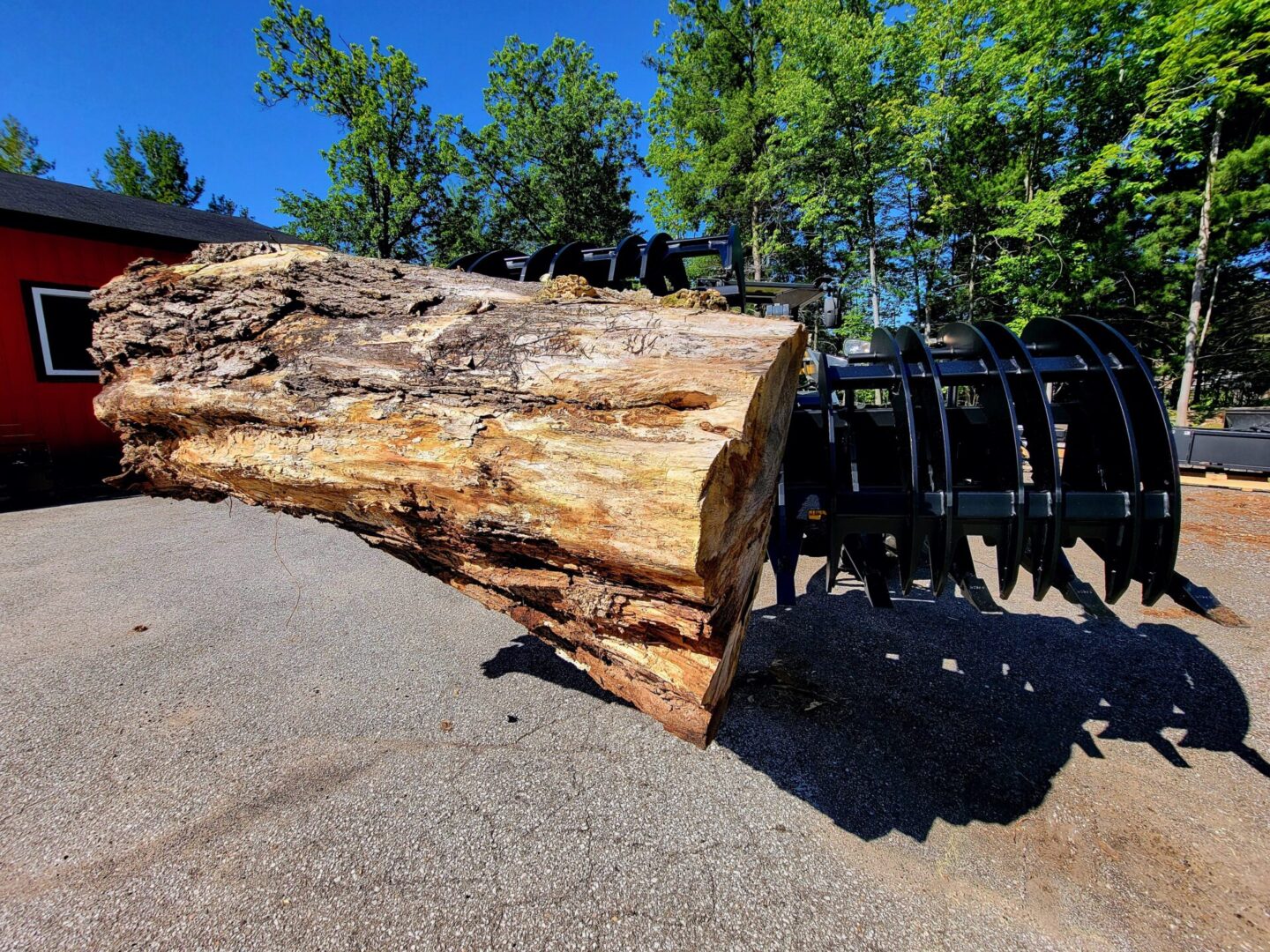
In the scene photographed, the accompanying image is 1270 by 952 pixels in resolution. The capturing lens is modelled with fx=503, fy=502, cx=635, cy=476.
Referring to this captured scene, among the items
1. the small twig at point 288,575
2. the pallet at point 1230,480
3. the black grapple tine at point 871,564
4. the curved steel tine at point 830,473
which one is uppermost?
the curved steel tine at point 830,473

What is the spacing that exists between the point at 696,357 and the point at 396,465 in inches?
39.9

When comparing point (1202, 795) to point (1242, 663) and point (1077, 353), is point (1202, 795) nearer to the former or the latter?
point (1242, 663)

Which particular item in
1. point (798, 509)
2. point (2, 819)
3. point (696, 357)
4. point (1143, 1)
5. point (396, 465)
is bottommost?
point (2, 819)

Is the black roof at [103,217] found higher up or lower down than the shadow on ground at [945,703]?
higher up

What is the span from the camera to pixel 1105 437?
1.83 m

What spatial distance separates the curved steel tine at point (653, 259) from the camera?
11.8 ft

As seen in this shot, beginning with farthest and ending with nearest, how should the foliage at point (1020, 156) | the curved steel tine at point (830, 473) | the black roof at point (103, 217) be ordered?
the foliage at point (1020, 156) < the black roof at point (103, 217) < the curved steel tine at point (830, 473)

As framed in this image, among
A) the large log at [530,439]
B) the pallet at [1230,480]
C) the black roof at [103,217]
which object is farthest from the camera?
the black roof at [103,217]

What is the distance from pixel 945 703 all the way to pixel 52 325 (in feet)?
42.3

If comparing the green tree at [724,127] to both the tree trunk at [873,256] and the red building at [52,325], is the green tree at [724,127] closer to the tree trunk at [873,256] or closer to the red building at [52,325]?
the tree trunk at [873,256]

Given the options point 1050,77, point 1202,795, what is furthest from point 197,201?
point 1202,795

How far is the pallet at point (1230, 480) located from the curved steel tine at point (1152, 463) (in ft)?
28.1

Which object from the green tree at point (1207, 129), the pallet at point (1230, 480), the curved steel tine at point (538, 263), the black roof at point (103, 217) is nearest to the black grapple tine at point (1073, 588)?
the curved steel tine at point (538, 263)

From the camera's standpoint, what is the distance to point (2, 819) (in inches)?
74.0
